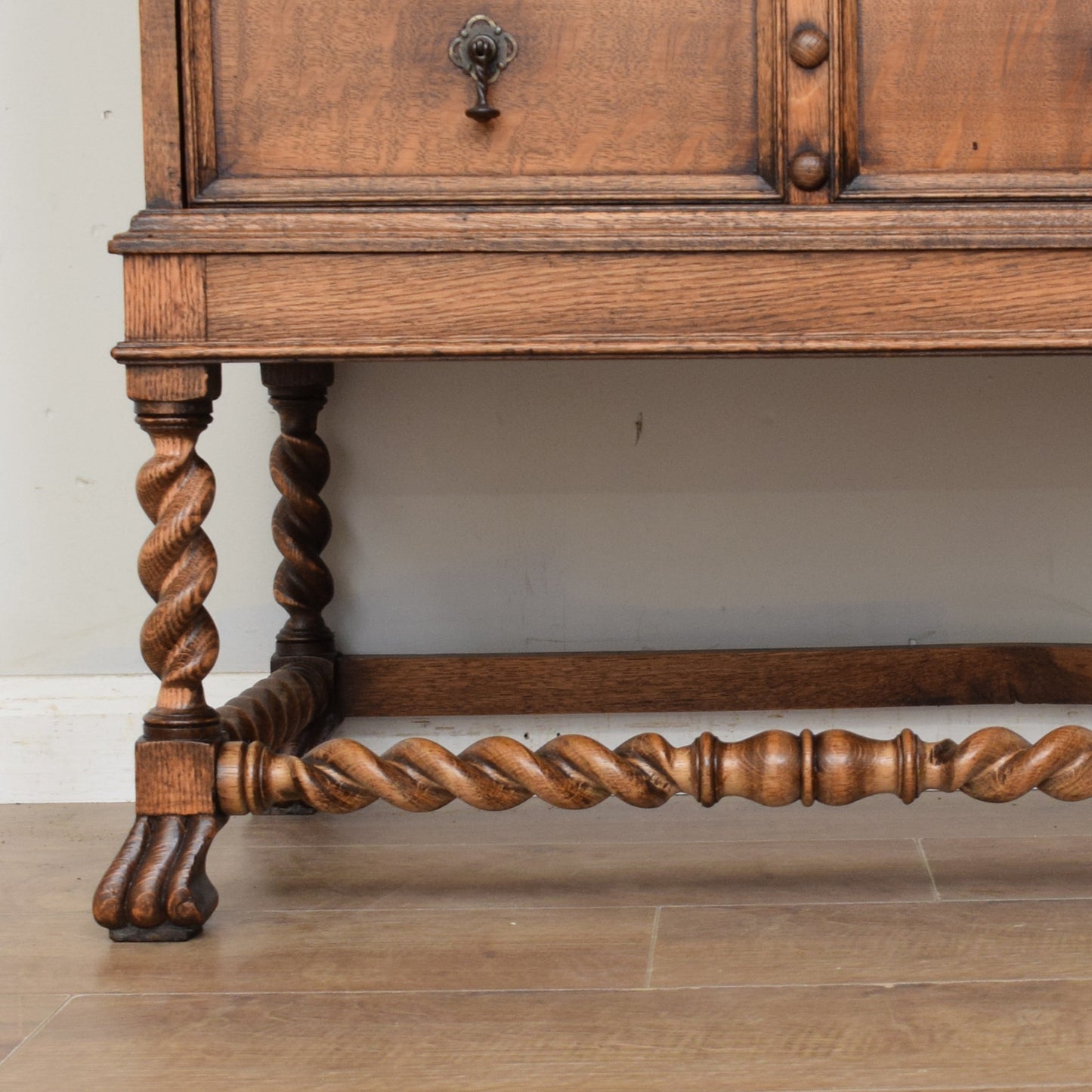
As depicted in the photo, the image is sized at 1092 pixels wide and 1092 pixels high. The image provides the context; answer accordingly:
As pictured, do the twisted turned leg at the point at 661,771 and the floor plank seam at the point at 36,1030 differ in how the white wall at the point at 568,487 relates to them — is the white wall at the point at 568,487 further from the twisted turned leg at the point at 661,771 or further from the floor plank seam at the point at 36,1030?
the floor plank seam at the point at 36,1030

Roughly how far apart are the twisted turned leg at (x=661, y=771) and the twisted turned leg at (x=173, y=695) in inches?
1.2

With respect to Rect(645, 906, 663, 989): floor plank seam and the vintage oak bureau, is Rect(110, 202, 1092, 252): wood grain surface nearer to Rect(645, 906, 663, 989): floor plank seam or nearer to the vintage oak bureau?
the vintage oak bureau

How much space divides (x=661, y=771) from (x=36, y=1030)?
0.44 m

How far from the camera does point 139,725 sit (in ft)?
4.61

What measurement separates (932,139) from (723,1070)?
0.61 meters

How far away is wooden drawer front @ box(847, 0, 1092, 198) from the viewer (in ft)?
2.84

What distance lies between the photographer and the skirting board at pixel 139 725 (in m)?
1.39

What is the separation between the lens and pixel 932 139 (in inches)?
34.4

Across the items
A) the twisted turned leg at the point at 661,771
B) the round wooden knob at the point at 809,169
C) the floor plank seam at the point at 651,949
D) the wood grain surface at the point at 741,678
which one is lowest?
the floor plank seam at the point at 651,949

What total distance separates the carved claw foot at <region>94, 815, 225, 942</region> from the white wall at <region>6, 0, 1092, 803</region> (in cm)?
50

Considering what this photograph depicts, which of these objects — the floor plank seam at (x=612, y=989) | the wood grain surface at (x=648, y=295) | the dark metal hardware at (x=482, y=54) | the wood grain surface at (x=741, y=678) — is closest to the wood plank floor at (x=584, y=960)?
the floor plank seam at (x=612, y=989)

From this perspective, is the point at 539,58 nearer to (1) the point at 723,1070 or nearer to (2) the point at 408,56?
(2) the point at 408,56

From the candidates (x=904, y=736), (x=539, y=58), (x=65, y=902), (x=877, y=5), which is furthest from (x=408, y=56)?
(x=65, y=902)

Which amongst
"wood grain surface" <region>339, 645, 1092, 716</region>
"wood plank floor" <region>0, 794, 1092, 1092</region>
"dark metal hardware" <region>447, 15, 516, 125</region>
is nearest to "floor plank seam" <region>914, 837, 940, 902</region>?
"wood plank floor" <region>0, 794, 1092, 1092</region>
